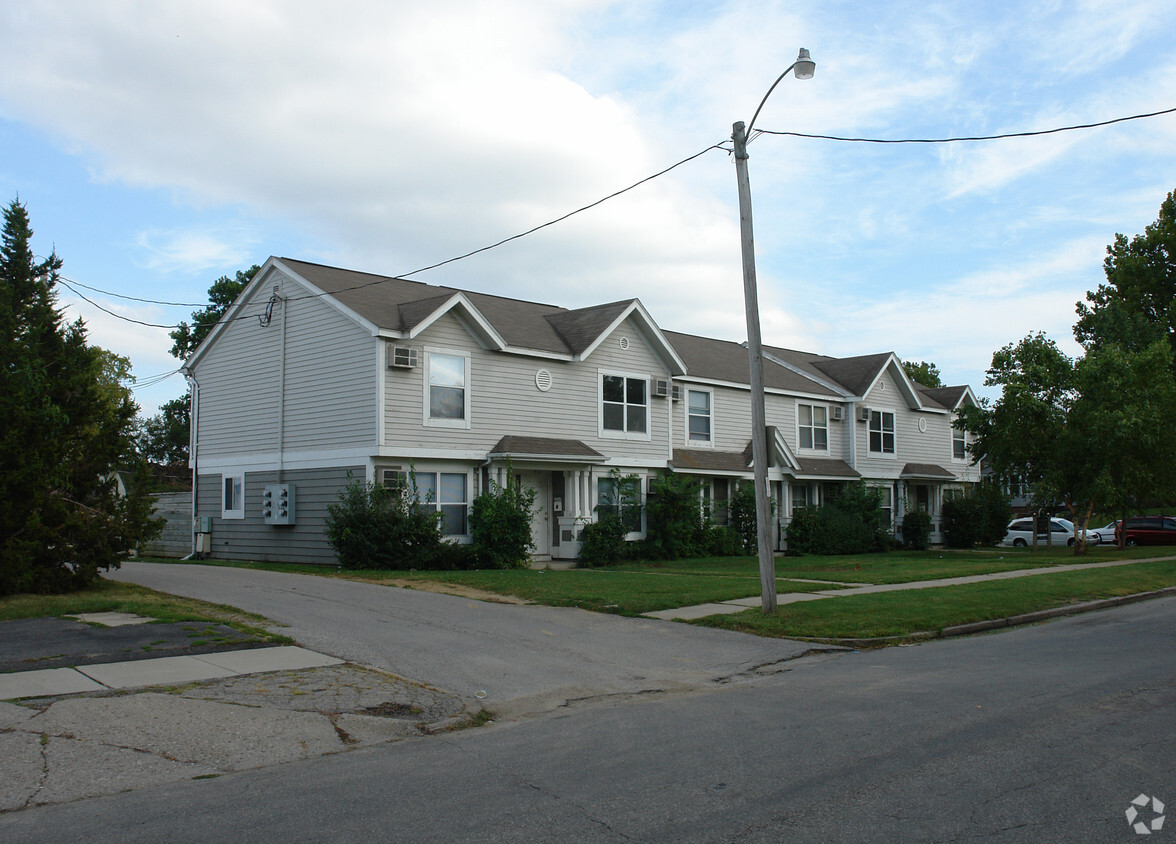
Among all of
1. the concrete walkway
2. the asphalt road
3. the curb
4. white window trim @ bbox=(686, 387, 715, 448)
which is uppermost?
white window trim @ bbox=(686, 387, 715, 448)

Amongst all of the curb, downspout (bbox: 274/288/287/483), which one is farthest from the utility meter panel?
the curb

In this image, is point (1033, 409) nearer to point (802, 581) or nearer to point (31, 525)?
point (802, 581)

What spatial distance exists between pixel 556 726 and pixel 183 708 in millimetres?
3169

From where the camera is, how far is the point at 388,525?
846 inches

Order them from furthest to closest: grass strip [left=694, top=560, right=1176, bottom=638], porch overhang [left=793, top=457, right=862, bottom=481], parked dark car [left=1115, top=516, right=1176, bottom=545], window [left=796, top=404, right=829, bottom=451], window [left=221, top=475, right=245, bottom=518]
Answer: parked dark car [left=1115, top=516, right=1176, bottom=545], window [left=796, top=404, right=829, bottom=451], porch overhang [left=793, top=457, right=862, bottom=481], window [left=221, top=475, right=245, bottom=518], grass strip [left=694, top=560, right=1176, bottom=638]

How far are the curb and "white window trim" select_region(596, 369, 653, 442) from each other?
13.3 metres

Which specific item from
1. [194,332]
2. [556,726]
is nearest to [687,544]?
[556,726]

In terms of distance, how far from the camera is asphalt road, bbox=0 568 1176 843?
529cm

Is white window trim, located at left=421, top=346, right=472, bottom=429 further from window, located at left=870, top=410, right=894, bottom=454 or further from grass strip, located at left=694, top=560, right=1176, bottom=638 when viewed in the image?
window, located at left=870, top=410, right=894, bottom=454

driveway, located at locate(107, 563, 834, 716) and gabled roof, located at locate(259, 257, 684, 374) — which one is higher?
gabled roof, located at locate(259, 257, 684, 374)

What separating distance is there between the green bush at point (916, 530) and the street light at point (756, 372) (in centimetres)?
2457

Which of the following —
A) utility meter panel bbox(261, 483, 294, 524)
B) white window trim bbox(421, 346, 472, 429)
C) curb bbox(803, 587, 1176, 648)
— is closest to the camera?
curb bbox(803, 587, 1176, 648)

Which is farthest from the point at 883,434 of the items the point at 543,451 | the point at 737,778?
the point at 737,778

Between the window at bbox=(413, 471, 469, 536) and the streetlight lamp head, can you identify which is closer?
the streetlight lamp head
